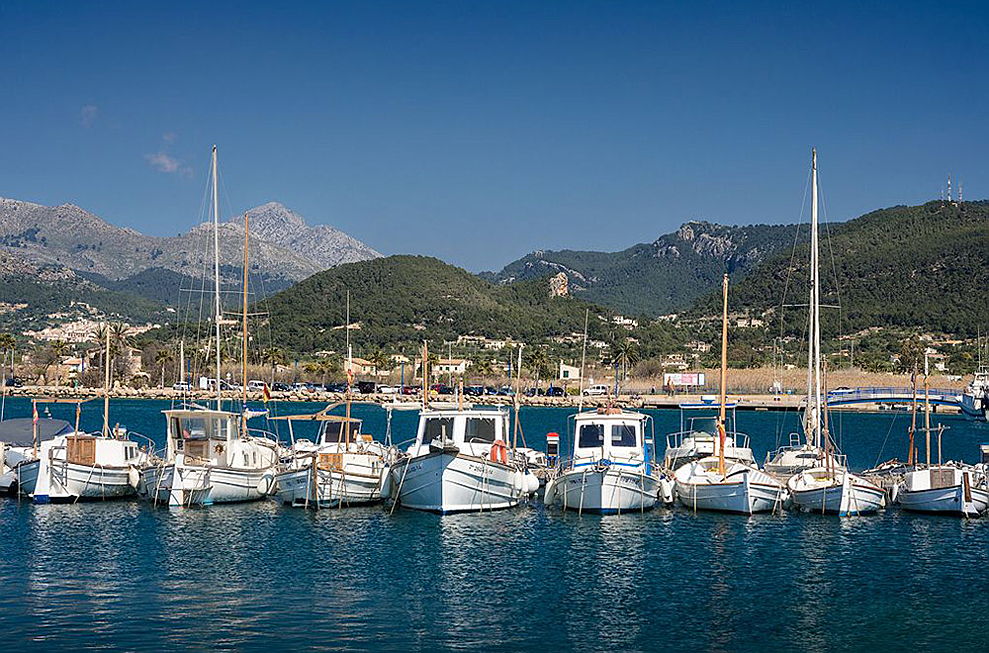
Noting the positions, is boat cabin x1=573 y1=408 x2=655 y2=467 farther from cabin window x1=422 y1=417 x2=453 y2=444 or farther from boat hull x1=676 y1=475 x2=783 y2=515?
cabin window x1=422 y1=417 x2=453 y2=444

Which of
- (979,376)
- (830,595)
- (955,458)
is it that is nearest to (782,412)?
(979,376)

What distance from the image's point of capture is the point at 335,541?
38.4 m

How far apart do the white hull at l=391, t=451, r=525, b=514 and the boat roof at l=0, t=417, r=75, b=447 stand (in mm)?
21149

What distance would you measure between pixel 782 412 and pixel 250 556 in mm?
136138

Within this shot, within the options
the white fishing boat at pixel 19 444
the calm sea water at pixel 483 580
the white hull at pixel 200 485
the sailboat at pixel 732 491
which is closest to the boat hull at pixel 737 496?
the sailboat at pixel 732 491

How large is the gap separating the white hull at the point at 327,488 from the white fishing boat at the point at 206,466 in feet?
5.57

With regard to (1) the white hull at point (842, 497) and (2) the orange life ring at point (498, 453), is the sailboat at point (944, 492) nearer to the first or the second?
(1) the white hull at point (842, 497)

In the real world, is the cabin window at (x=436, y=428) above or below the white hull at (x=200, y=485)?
above

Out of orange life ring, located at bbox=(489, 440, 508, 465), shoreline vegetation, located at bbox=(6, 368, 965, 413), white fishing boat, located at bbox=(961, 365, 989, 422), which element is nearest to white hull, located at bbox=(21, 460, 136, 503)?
orange life ring, located at bbox=(489, 440, 508, 465)

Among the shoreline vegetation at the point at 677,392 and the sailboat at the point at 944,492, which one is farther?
the shoreline vegetation at the point at 677,392

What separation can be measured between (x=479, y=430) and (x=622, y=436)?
5.76m

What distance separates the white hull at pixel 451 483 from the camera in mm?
42281

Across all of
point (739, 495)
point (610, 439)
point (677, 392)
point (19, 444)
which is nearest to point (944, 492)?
point (739, 495)

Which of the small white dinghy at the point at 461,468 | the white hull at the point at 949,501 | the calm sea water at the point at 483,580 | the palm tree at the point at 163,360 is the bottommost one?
the calm sea water at the point at 483,580
